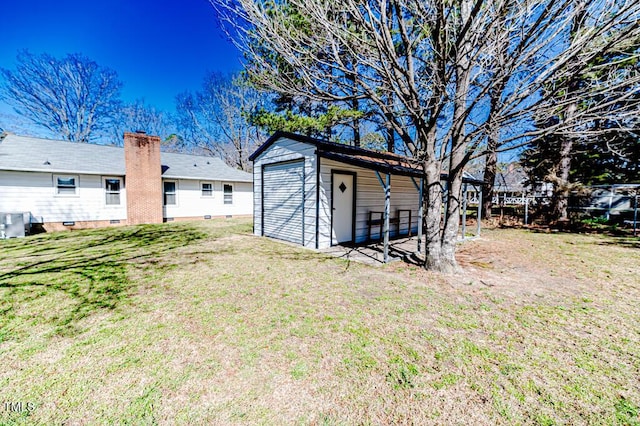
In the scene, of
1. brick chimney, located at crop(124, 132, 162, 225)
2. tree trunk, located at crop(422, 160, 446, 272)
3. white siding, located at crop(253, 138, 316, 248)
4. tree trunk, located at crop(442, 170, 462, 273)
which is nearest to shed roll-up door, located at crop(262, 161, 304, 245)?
white siding, located at crop(253, 138, 316, 248)

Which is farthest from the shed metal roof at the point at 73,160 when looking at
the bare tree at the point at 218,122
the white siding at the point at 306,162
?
the bare tree at the point at 218,122

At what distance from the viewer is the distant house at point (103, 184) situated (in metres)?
10.3

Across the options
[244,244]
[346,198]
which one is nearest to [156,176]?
[244,244]

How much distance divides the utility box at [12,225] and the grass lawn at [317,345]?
18.2 ft

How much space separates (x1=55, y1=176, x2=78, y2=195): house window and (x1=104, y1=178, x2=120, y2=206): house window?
104cm

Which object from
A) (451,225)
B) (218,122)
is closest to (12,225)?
(451,225)

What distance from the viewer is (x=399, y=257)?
258 inches

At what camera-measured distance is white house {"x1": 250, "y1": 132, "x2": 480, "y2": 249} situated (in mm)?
7273

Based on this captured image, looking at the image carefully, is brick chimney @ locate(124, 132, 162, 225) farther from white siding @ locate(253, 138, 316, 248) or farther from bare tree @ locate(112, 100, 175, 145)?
bare tree @ locate(112, 100, 175, 145)

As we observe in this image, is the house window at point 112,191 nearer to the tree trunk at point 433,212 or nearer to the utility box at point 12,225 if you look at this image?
the utility box at point 12,225

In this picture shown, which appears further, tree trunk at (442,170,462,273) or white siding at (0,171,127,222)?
white siding at (0,171,127,222)

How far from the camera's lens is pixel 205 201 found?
15.2 m

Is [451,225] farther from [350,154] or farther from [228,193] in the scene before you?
[228,193]

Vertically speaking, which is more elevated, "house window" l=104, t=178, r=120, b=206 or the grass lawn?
"house window" l=104, t=178, r=120, b=206
